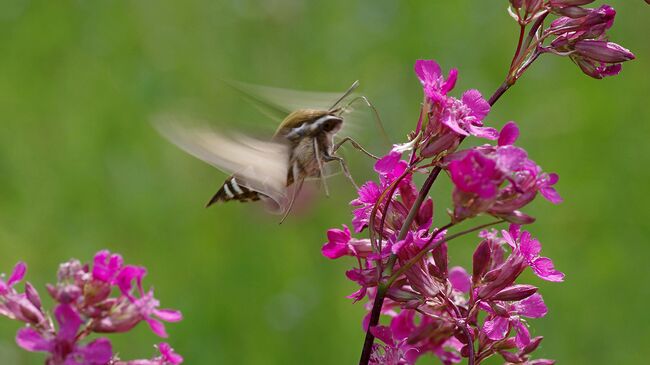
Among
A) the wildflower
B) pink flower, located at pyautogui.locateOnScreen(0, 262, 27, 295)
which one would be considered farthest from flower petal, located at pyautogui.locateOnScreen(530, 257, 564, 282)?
pink flower, located at pyautogui.locateOnScreen(0, 262, 27, 295)

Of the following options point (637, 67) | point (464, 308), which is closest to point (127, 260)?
point (464, 308)

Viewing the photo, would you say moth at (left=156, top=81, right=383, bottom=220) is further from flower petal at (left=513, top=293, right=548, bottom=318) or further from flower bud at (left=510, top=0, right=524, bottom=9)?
flower bud at (left=510, top=0, right=524, bottom=9)

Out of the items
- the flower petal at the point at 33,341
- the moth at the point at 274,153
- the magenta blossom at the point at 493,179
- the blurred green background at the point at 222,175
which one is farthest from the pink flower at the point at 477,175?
the blurred green background at the point at 222,175

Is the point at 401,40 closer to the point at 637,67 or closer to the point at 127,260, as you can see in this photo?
the point at 637,67

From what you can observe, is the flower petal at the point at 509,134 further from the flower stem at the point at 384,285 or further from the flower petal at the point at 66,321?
the flower petal at the point at 66,321

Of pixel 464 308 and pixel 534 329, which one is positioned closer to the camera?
pixel 464 308

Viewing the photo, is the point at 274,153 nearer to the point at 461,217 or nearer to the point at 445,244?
the point at 445,244

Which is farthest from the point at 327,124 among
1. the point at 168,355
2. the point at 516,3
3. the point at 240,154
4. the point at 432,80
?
the point at 168,355
